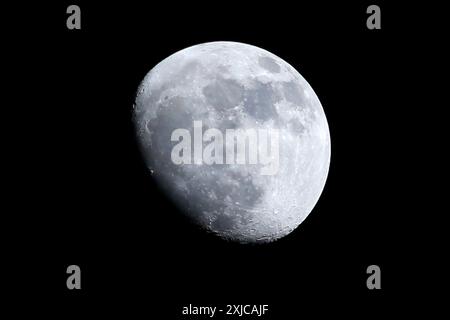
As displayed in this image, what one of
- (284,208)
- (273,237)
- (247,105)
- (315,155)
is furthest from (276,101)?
(273,237)

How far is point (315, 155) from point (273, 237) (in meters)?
0.79

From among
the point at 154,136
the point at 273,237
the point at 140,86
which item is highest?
the point at 140,86

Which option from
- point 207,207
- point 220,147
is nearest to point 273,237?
point 207,207

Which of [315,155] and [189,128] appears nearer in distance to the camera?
[189,128]

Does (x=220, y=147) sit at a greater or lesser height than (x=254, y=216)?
greater

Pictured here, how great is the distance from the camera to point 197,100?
4.64 m

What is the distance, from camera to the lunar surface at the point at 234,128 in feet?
15.1

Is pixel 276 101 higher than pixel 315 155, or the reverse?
pixel 276 101

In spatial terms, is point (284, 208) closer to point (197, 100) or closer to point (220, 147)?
point (220, 147)

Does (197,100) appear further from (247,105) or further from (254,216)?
(254,216)

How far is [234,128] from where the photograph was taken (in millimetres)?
4551

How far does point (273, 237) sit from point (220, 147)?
1026 millimetres

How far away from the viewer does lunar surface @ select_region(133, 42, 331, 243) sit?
182 inches

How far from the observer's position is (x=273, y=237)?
507 centimetres
